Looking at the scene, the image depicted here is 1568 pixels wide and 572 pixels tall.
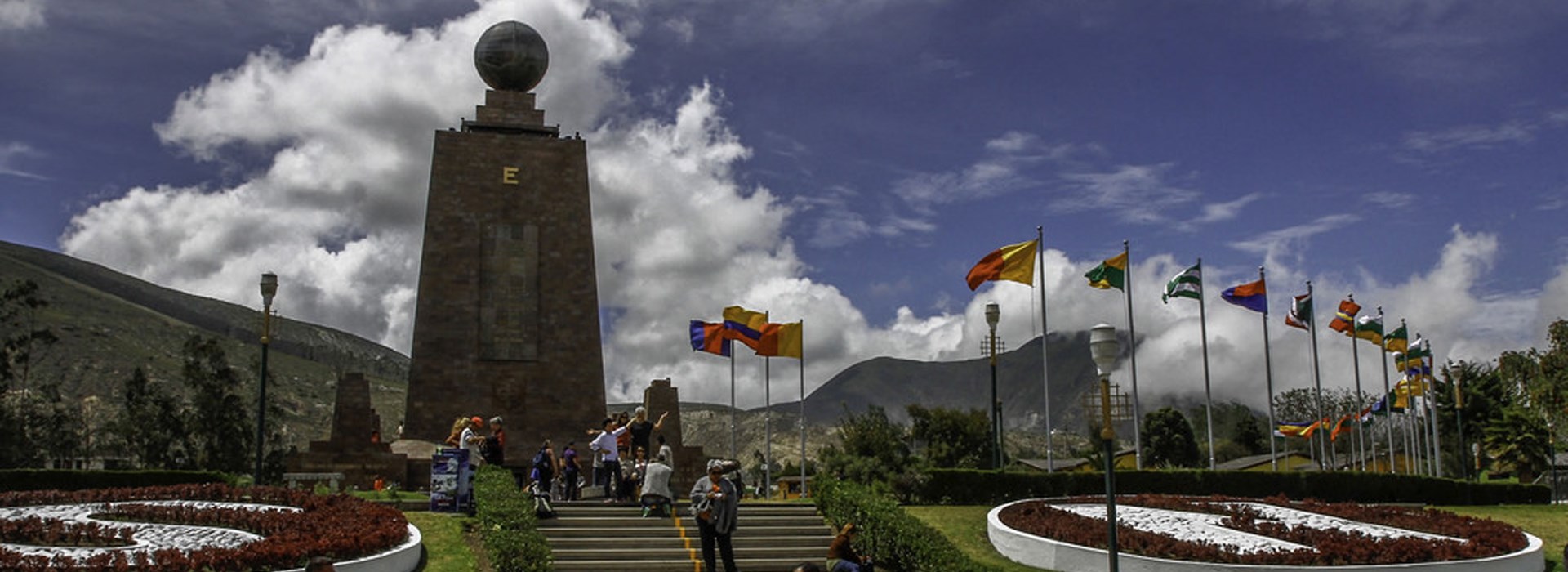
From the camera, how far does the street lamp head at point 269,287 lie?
2288 centimetres

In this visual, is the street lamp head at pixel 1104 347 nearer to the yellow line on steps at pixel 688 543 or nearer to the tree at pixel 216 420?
the yellow line on steps at pixel 688 543

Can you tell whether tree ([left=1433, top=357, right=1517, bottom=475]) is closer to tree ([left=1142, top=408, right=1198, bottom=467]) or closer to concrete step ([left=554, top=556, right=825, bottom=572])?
tree ([left=1142, top=408, right=1198, bottom=467])

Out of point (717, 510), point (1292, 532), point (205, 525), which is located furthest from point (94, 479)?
point (1292, 532)

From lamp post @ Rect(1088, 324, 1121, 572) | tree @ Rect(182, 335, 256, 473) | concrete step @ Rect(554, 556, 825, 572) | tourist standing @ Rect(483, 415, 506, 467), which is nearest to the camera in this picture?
lamp post @ Rect(1088, 324, 1121, 572)

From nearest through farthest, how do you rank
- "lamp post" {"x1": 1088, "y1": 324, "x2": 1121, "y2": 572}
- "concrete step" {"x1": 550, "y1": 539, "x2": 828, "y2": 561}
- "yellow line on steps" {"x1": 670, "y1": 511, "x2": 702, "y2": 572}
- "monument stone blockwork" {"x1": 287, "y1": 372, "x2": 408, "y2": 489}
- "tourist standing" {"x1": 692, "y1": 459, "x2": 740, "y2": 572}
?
"lamp post" {"x1": 1088, "y1": 324, "x2": 1121, "y2": 572} → "tourist standing" {"x1": 692, "y1": 459, "x2": 740, "y2": 572} → "yellow line on steps" {"x1": 670, "y1": 511, "x2": 702, "y2": 572} → "concrete step" {"x1": 550, "y1": 539, "x2": 828, "y2": 561} → "monument stone blockwork" {"x1": 287, "y1": 372, "x2": 408, "y2": 489}

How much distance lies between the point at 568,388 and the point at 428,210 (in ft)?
20.1

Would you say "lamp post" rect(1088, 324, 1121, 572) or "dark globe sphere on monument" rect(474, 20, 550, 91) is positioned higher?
"dark globe sphere on monument" rect(474, 20, 550, 91)

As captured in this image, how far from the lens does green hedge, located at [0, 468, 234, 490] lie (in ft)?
74.3

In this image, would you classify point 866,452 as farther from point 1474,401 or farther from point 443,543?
point 443,543

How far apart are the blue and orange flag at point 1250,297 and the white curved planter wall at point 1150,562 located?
13397mm

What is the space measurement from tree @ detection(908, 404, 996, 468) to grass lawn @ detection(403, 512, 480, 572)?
49532 millimetres

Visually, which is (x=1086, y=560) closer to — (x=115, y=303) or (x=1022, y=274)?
(x=1022, y=274)

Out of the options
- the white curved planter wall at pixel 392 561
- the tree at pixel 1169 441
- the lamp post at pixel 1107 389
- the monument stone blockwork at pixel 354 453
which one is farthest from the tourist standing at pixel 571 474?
the tree at pixel 1169 441

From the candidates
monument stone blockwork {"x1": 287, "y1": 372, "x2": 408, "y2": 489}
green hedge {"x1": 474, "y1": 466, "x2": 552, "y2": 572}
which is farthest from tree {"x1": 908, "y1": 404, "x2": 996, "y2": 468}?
green hedge {"x1": 474, "y1": 466, "x2": 552, "y2": 572}
